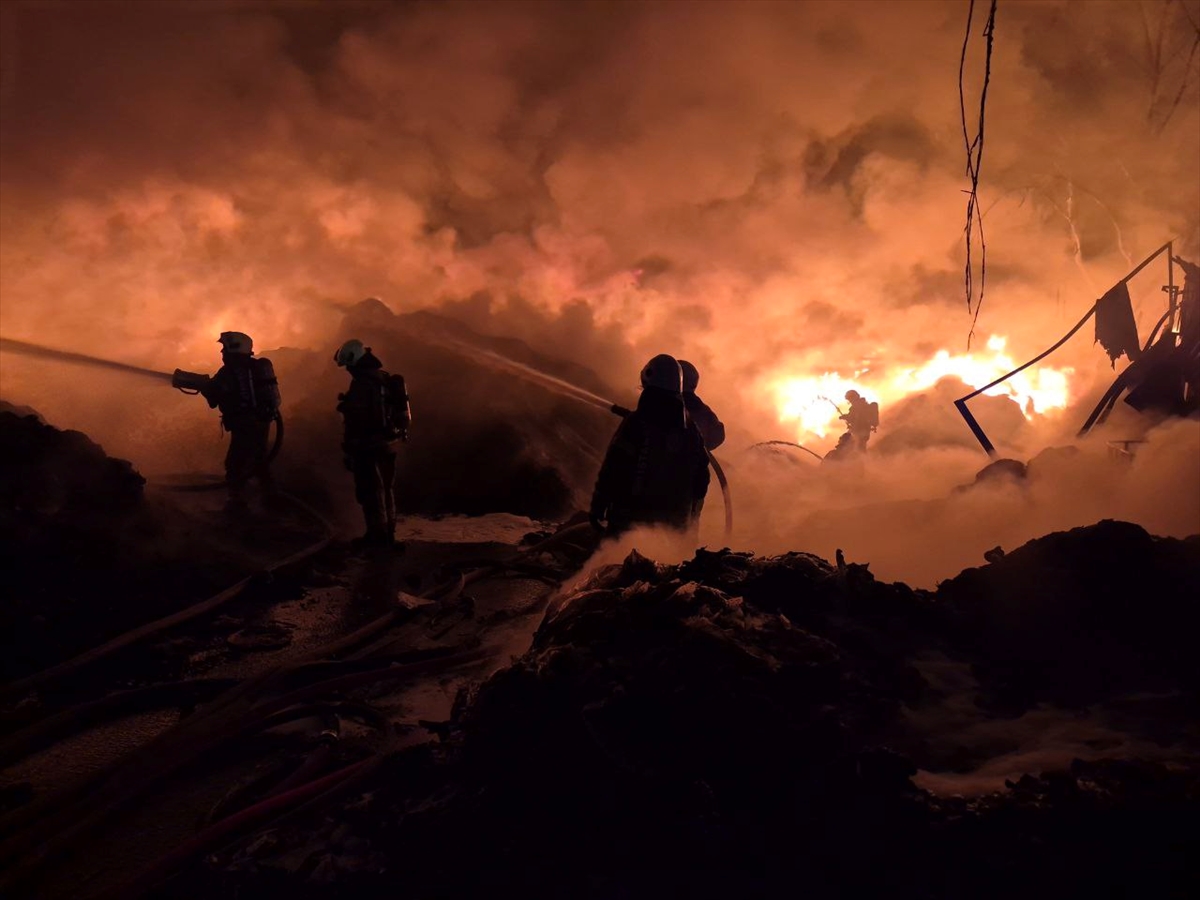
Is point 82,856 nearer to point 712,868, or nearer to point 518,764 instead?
point 518,764

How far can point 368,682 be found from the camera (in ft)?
14.5

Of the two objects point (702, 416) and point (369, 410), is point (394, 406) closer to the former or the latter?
point (369, 410)

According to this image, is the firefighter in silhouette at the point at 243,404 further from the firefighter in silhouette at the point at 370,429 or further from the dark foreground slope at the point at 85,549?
the firefighter in silhouette at the point at 370,429

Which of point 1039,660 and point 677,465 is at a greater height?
point 677,465

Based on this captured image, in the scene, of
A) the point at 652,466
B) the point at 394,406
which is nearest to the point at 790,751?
the point at 652,466

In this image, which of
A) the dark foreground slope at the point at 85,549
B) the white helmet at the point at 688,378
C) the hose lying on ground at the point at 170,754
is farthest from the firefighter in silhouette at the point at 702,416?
the dark foreground slope at the point at 85,549

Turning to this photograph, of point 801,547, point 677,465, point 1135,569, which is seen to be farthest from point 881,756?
point 801,547

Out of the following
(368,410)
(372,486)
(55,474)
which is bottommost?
(55,474)

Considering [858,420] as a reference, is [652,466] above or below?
below

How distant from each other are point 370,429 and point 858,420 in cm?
1528

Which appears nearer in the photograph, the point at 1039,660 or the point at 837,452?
the point at 1039,660

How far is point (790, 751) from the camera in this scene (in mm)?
2562

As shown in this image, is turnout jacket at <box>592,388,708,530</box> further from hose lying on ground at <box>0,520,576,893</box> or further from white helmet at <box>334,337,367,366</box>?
white helmet at <box>334,337,367,366</box>

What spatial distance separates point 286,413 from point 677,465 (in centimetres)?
1078
